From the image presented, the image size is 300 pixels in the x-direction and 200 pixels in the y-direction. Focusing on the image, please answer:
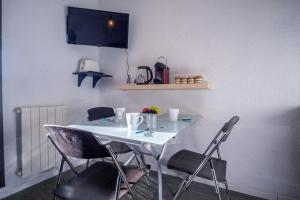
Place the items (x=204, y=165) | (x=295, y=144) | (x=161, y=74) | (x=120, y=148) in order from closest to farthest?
(x=204, y=165) → (x=295, y=144) → (x=120, y=148) → (x=161, y=74)

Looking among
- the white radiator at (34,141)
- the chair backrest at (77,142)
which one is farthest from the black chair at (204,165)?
the white radiator at (34,141)

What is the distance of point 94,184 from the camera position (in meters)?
1.17

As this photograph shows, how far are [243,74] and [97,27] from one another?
5.62ft

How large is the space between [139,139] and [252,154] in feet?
4.56

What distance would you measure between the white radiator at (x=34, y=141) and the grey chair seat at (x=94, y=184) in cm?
89

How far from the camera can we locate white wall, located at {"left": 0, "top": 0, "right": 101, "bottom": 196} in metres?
1.76

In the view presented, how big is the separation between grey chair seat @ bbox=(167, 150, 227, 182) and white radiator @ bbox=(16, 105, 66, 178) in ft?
4.38

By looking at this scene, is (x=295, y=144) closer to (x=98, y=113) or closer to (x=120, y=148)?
(x=120, y=148)

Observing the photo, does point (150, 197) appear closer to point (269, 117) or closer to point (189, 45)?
point (269, 117)

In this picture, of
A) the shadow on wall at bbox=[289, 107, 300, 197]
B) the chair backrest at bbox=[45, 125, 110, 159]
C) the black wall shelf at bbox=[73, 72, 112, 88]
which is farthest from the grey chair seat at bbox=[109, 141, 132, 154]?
the shadow on wall at bbox=[289, 107, 300, 197]

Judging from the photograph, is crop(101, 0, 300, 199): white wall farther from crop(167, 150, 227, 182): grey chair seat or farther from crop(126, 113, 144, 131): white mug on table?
crop(126, 113, 144, 131): white mug on table

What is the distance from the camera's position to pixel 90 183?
1.18 meters

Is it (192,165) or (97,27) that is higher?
(97,27)

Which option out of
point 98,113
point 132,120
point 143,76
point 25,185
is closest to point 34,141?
point 25,185
